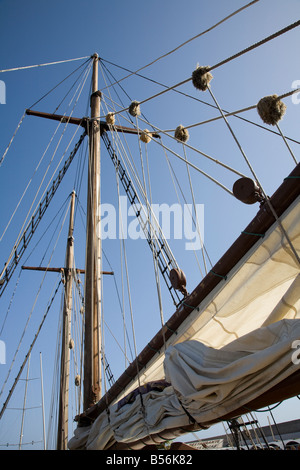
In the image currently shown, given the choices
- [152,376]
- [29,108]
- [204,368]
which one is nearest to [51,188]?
[29,108]

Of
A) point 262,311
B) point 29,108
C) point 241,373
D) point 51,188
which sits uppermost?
point 29,108

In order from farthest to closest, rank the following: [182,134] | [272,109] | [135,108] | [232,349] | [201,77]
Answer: [135,108] → [182,134] → [201,77] → [272,109] → [232,349]

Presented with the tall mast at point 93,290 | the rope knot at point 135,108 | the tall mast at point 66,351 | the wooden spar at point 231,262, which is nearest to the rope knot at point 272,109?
the wooden spar at point 231,262

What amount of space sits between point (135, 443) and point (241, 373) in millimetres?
2260

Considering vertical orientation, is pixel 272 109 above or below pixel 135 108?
below

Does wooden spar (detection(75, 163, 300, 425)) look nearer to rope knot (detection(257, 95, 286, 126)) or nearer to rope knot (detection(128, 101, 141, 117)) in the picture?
rope knot (detection(257, 95, 286, 126))

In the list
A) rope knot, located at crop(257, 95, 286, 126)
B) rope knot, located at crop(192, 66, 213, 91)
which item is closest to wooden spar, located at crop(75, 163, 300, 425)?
rope knot, located at crop(257, 95, 286, 126)

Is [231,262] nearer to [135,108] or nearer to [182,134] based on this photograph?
[182,134]

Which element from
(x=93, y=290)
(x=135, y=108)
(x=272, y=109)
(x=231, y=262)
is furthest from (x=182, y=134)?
(x=93, y=290)

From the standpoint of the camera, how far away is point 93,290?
657cm

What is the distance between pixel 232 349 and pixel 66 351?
1365cm

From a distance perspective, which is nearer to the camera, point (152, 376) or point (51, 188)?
point (152, 376)

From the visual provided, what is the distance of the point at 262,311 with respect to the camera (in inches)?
130

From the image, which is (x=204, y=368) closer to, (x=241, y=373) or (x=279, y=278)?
(x=241, y=373)
